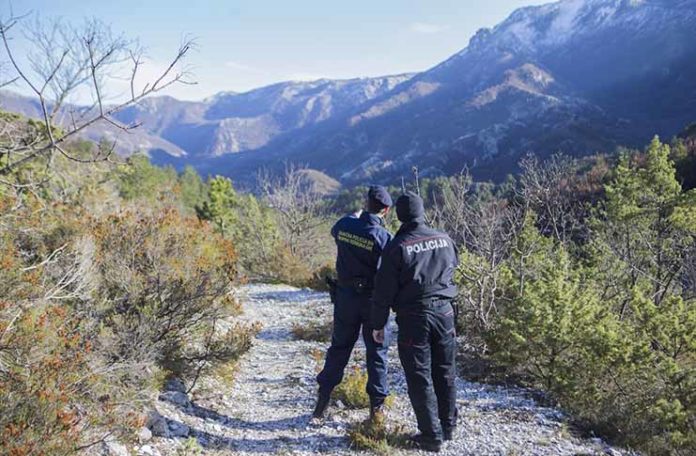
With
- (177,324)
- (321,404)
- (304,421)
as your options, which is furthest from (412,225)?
(177,324)

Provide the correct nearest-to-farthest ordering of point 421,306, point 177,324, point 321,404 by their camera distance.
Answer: point 421,306 → point 321,404 → point 177,324

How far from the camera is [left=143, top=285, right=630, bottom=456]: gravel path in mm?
4078

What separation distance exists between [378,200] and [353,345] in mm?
1341

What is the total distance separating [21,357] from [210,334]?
2.53 m

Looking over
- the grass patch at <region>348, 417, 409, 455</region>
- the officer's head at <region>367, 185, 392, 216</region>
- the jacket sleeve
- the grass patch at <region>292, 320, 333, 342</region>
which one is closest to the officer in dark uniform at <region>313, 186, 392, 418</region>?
the officer's head at <region>367, 185, 392, 216</region>

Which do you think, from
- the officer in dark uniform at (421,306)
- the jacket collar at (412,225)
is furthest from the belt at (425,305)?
the jacket collar at (412,225)

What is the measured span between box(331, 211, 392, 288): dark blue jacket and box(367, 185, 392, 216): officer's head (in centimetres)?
6

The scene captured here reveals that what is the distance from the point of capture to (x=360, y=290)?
4.29 m

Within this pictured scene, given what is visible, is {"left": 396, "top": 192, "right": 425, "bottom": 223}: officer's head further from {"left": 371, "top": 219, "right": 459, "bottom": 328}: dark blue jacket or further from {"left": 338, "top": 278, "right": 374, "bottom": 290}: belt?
{"left": 338, "top": 278, "right": 374, "bottom": 290}: belt

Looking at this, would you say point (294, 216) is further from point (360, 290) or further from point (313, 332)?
point (360, 290)

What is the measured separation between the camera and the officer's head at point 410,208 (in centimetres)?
395

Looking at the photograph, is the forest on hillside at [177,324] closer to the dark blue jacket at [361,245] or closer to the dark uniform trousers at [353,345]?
the dark uniform trousers at [353,345]

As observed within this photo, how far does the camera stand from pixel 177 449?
391 cm

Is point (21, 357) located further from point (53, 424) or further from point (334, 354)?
point (334, 354)
